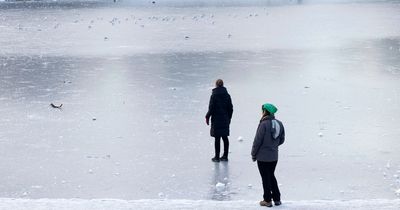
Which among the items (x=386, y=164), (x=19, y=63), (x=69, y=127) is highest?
(x=19, y=63)

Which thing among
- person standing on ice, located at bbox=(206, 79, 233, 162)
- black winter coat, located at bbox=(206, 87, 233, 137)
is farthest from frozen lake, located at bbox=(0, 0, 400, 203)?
black winter coat, located at bbox=(206, 87, 233, 137)

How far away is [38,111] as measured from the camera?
16.0 metres

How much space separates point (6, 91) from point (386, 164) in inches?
451

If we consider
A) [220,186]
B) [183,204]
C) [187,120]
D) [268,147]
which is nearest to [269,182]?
[268,147]

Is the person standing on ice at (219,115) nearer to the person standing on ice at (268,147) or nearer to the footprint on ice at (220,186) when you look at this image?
the footprint on ice at (220,186)

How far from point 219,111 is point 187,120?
347 cm

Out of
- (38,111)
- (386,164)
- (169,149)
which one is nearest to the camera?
(386,164)

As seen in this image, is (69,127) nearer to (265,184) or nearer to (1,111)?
(1,111)

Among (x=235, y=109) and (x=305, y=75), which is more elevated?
(x=305, y=75)

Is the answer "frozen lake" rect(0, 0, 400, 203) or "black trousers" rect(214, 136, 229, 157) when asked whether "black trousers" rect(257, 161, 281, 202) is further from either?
"black trousers" rect(214, 136, 229, 157)

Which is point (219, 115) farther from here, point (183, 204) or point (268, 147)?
point (183, 204)

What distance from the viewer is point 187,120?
48.1ft

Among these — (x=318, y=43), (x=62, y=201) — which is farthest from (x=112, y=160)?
(x=318, y=43)

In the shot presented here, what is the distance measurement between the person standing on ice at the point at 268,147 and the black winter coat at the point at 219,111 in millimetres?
2668
